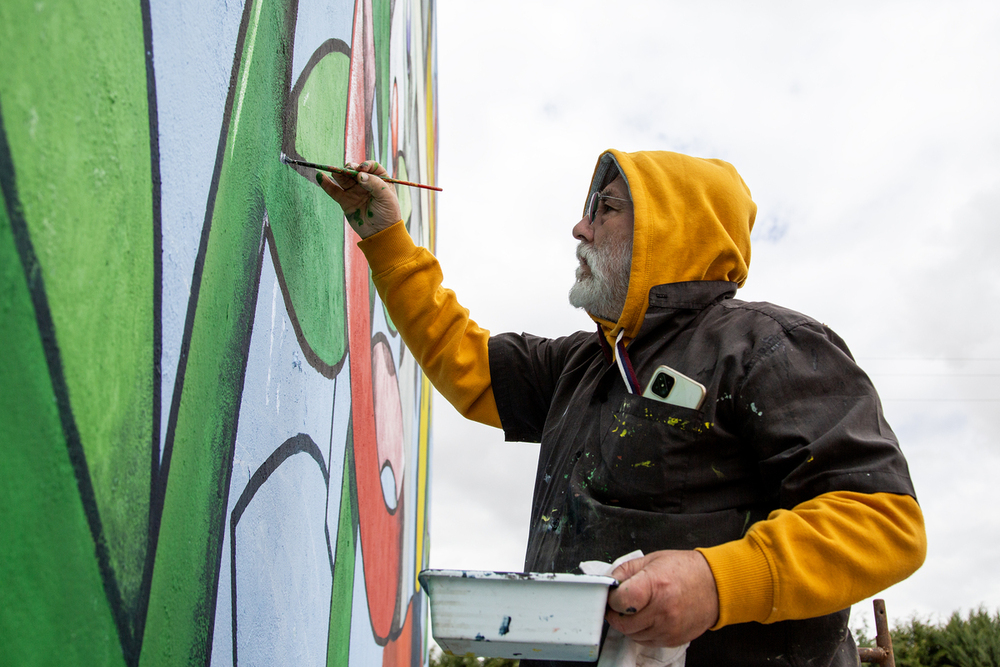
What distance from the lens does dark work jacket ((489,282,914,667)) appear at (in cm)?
130

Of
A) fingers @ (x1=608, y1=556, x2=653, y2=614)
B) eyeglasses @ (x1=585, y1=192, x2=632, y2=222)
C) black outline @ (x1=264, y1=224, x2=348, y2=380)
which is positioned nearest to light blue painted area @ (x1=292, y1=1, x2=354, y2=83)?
black outline @ (x1=264, y1=224, x2=348, y2=380)

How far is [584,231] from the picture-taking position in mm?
2033

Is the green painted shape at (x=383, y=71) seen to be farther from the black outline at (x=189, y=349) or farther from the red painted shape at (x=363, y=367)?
the black outline at (x=189, y=349)

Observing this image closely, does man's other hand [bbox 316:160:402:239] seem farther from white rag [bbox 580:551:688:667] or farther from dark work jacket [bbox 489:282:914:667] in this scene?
white rag [bbox 580:551:688:667]

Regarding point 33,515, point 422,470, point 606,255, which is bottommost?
point 422,470

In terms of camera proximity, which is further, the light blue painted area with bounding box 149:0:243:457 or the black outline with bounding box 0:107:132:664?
the light blue painted area with bounding box 149:0:243:457

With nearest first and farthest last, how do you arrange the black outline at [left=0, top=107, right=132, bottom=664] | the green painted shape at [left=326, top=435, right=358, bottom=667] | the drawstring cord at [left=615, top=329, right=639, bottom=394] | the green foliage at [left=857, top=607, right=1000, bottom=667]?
the black outline at [left=0, top=107, right=132, bottom=664] → the drawstring cord at [left=615, top=329, right=639, bottom=394] → the green painted shape at [left=326, top=435, right=358, bottom=667] → the green foliage at [left=857, top=607, right=1000, bottom=667]

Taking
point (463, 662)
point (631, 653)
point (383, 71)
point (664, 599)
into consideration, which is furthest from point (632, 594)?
point (463, 662)

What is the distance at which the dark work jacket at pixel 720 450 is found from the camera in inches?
51.1

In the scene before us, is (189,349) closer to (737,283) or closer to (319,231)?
(319,231)

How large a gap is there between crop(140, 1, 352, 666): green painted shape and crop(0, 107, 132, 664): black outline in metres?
0.09

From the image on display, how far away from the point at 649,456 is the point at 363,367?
3.48 ft

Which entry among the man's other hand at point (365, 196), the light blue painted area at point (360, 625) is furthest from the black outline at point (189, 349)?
the light blue painted area at point (360, 625)

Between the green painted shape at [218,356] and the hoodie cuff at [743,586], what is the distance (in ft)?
2.56
